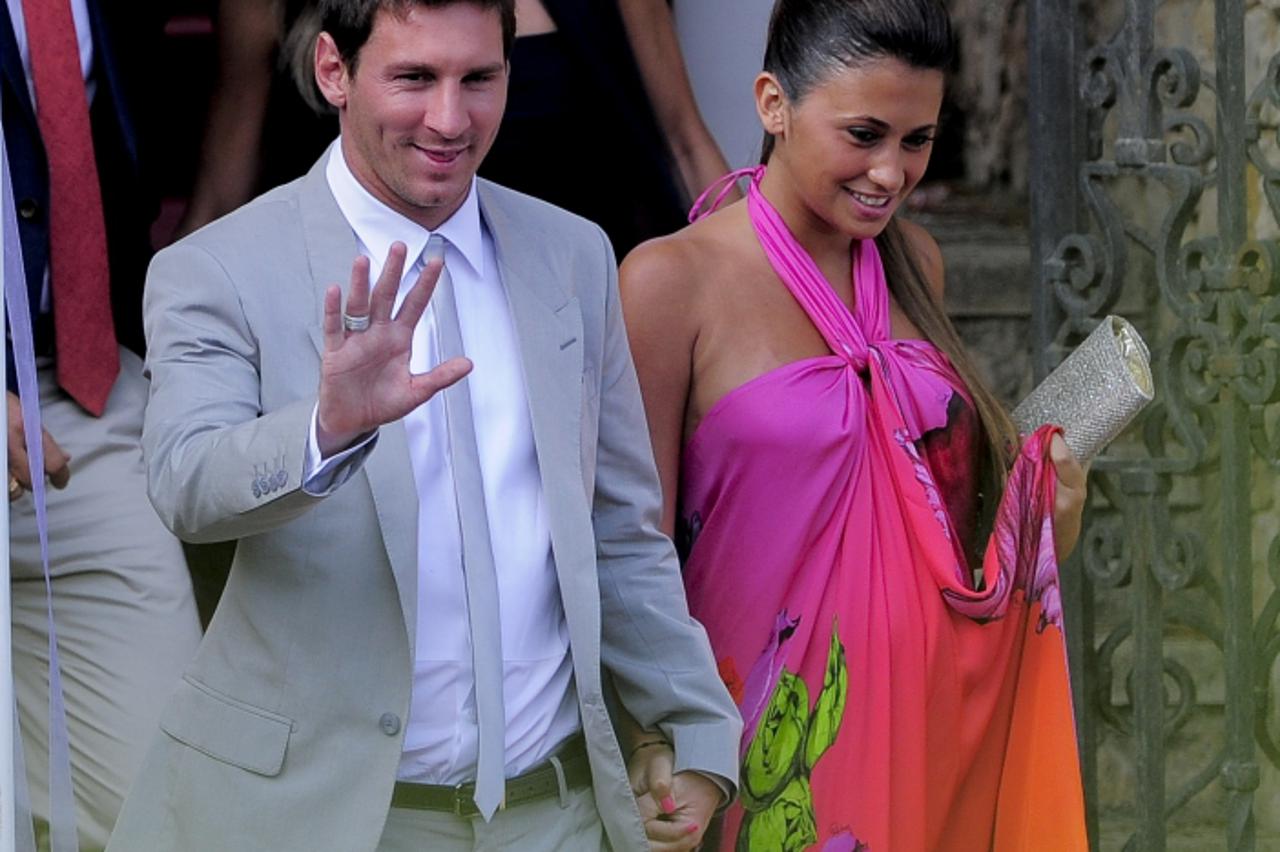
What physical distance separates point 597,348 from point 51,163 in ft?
2.93

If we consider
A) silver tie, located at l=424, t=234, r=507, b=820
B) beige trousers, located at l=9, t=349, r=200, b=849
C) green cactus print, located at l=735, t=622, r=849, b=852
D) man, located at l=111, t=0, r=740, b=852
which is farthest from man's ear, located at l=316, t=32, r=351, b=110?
green cactus print, located at l=735, t=622, r=849, b=852

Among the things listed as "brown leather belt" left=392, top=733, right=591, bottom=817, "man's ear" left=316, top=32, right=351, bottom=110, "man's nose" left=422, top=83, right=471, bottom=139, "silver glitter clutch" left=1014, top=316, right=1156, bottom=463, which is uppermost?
"man's ear" left=316, top=32, right=351, bottom=110

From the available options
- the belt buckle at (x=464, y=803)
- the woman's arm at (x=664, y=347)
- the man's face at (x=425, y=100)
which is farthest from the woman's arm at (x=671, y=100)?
the belt buckle at (x=464, y=803)

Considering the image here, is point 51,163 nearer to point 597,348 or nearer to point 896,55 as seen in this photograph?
point 597,348

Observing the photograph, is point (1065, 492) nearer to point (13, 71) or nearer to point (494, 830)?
point (494, 830)

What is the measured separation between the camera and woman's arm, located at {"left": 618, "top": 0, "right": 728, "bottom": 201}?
12.9 ft

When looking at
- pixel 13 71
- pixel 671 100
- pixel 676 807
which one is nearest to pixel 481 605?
pixel 676 807

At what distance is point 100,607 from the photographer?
2979 millimetres

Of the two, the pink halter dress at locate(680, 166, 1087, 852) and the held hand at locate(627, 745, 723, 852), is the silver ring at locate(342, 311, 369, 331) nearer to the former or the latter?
the held hand at locate(627, 745, 723, 852)

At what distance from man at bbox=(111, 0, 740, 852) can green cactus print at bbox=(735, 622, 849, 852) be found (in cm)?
36

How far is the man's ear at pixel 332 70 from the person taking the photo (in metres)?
2.53

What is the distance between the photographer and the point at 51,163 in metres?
3.03

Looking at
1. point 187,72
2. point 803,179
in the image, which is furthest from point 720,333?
point 187,72

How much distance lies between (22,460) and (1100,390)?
5.00ft
